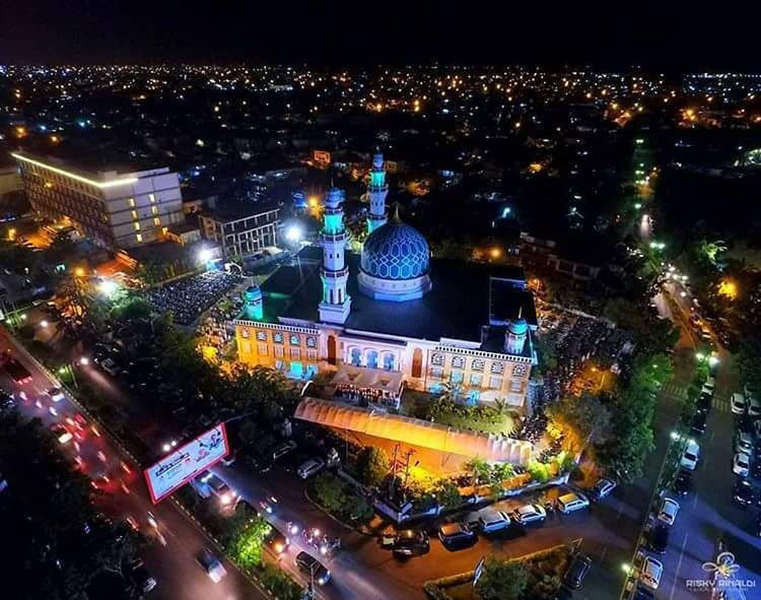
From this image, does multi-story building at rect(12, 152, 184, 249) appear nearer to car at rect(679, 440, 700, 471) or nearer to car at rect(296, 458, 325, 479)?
car at rect(296, 458, 325, 479)

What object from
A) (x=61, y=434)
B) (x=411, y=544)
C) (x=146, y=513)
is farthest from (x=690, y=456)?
(x=61, y=434)

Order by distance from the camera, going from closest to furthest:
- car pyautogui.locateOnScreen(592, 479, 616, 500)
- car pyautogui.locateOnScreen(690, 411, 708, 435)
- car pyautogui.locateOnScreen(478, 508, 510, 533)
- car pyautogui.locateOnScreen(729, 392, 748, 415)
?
car pyautogui.locateOnScreen(478, 508, 510, 533)
car pyautogui.locateOnScreen(592, 479, 616, 500)
car pyautogui.locateOnScreen(690, 411, 708, 435)
car pyautogui.locateOnScreen(729, 392, 748, 415)

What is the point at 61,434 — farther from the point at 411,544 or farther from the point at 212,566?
the point at 411,544

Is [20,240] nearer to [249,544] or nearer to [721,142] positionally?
[249,544]

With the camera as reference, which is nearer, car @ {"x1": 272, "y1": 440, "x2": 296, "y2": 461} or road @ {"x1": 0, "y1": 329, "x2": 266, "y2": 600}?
road @ {"x1": 0, "y1": 329, "x2": 266, "y2": 600}

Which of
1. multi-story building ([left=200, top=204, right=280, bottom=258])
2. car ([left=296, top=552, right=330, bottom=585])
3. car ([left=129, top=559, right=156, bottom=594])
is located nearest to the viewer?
car ([left=129, top=559, right=156, bottom=594])

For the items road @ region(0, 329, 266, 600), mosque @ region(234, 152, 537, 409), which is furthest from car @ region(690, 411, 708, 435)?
road @ region(0, 329, 266, 600)
